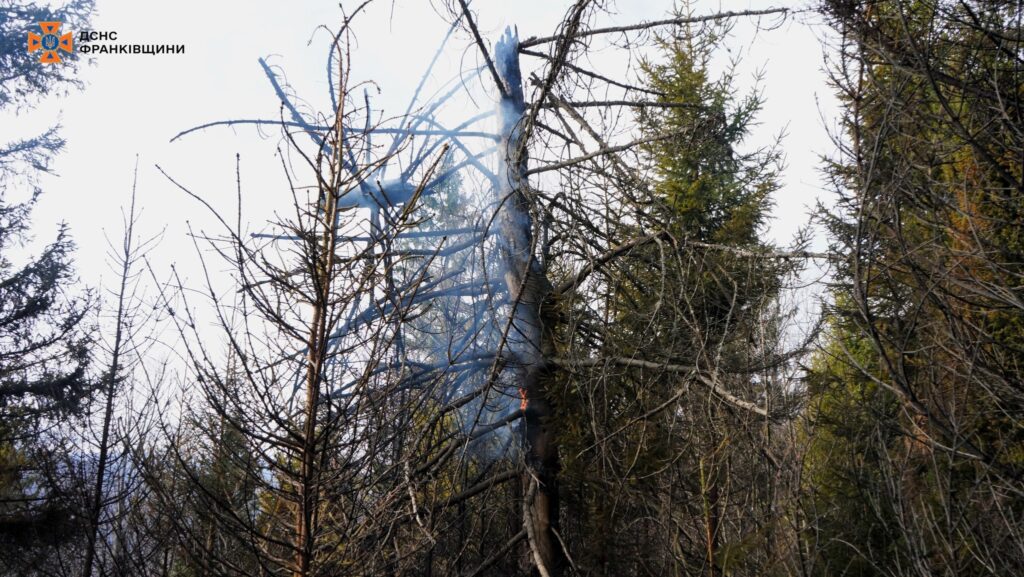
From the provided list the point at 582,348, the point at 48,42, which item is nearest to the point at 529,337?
the point at 582,348

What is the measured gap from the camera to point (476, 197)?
5.99 meters

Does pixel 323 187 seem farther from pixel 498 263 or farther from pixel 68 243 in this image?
pixel 68 243

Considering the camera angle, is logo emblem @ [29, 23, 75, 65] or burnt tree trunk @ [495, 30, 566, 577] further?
logo emblem @ [29, 23, 75, 65]

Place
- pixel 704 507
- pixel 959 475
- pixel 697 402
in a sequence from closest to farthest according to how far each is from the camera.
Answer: pixel 704 507 < pixel 697 402 < pixel 959 475

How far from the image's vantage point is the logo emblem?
13133 mm

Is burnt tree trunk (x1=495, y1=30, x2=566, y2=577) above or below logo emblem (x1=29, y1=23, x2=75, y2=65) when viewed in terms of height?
below

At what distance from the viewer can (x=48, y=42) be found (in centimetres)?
1326

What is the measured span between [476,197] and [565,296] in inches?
52.2

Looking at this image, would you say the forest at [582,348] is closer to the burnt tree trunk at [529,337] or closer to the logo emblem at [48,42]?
the burnt tree trunk at [529,337]

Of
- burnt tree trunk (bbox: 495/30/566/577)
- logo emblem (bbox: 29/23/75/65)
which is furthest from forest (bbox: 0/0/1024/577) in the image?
logo emblem (bbox: 29/23/75/65)

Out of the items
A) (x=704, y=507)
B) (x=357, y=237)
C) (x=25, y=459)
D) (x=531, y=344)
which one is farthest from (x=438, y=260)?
(x=25, y=459)

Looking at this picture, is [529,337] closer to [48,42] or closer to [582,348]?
[582,348]

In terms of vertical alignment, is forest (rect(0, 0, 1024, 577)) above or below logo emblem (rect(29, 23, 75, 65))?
below

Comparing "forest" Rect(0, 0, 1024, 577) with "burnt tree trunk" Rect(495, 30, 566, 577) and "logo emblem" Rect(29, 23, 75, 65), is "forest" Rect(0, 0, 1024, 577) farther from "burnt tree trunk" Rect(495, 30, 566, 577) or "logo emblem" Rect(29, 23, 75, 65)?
"logo emblem" Rect(29, 23, 75, 65)
